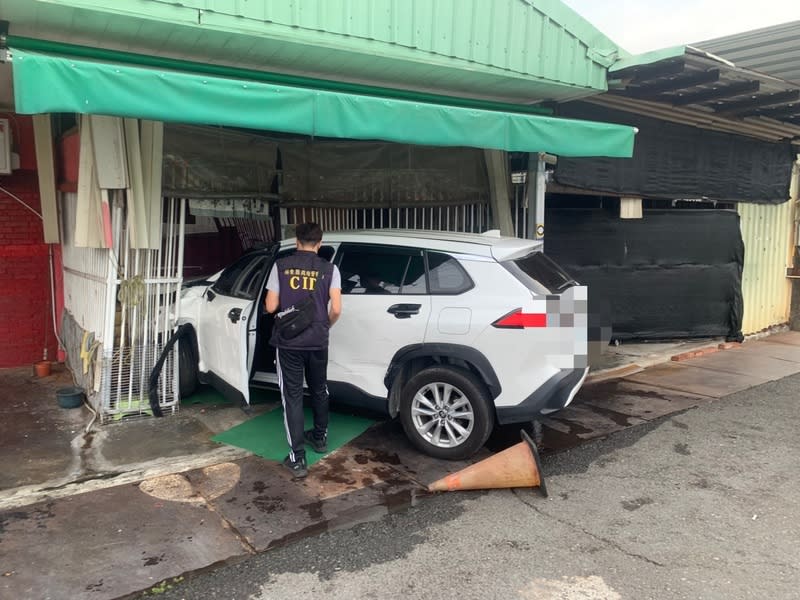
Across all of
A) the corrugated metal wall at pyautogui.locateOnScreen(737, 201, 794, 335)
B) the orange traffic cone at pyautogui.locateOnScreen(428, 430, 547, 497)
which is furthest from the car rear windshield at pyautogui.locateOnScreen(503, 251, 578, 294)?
the corrugated metal wall at pyautogui.locateOnScreen(737, 201, 794, 335)

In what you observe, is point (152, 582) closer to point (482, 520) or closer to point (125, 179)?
point (482, 520)

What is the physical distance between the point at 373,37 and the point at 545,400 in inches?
147

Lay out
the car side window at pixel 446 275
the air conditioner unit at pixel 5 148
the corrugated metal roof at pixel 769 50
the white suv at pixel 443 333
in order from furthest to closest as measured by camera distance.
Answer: the corrugated metal roof at pixel 769 50 → the air conditioner unit at pixel 5 148 → the car side window at pixel 446 275 → the white suv at pixel 443 333

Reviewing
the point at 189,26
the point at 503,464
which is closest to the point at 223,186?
Answer: the point at 189,26

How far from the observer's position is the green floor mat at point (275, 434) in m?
4.99

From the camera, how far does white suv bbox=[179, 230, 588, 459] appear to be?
461cm

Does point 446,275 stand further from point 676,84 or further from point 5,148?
point 5,148

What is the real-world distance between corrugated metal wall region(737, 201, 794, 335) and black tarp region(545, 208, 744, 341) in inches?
19.9

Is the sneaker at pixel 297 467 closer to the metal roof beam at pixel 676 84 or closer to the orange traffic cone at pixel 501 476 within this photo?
the orange traffic cone at pixel 501 476

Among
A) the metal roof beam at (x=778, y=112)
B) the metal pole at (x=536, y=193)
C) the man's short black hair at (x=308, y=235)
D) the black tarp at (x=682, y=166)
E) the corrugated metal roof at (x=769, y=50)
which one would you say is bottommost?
the man's short black hair at (x=308, y=235)

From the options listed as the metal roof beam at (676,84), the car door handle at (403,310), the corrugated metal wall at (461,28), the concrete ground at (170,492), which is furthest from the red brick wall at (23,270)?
the metal roof beam at (676,84)

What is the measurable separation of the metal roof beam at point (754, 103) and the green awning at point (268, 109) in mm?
2736

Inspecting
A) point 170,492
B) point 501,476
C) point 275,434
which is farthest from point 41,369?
point 501,476

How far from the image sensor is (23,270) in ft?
24.2
